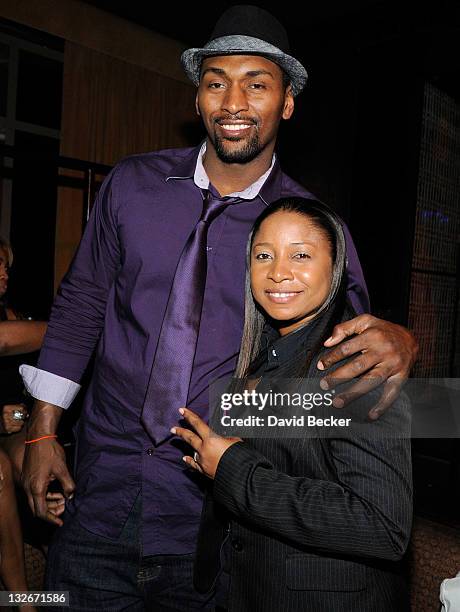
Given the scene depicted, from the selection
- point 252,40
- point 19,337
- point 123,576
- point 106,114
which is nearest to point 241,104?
point 252,40

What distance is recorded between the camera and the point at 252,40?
149cm

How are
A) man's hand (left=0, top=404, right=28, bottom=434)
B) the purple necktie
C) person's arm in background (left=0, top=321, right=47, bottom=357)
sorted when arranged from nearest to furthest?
the purple necktie
man's hand (left=0, top=404, right=28, bottom=434)
person's arm in background (left=0, top=321, right=47, bottom=357)

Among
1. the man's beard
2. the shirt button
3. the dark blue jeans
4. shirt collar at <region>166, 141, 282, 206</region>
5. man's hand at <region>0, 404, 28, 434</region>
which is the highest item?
the man's beard

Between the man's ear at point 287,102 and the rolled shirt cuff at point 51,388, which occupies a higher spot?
the man's ear at point 287,102

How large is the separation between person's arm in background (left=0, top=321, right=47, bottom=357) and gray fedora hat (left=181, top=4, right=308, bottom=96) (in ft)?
4.59

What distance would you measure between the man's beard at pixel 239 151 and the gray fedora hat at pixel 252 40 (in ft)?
0.66

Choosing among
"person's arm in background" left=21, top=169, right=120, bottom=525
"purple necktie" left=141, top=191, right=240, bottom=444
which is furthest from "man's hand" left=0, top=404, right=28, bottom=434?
"purple necktie" left=141, top=191, right=240, bottom=444

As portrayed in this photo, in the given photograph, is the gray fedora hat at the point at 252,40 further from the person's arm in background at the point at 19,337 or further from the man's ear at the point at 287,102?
the person's arm in background at the point at 19,337

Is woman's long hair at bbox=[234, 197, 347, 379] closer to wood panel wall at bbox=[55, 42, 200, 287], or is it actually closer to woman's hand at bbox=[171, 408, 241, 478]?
woman's hand at bbox=[171, 408, 241, 478]

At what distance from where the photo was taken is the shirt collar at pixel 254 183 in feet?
5.14

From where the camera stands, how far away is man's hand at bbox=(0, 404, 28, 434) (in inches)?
93.5

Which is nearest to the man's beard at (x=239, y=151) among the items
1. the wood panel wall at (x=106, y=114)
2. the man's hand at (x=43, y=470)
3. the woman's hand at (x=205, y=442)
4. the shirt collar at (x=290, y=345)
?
the shirt collar at (x=290, y=345)

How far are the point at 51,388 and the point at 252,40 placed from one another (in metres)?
1.01

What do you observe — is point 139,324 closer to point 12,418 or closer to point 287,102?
point 287,102
